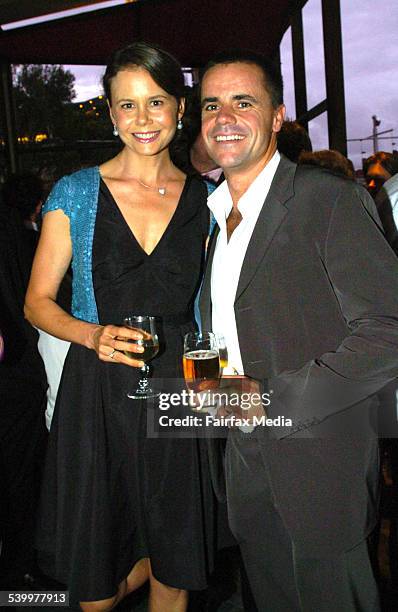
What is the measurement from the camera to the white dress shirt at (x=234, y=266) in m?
1.68

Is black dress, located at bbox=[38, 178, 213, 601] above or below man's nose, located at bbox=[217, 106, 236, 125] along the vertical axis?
below

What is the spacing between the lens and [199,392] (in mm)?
1609

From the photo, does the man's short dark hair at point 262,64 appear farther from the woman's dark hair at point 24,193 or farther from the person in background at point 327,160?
the woman's dark hair at point 24,193

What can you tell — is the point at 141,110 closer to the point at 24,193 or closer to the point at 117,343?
the point at 117,343

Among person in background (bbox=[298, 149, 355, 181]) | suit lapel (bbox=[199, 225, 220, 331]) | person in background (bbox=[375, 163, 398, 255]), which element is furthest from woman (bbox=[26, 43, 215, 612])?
person in background (bbox=[298, 149, 355, 181])

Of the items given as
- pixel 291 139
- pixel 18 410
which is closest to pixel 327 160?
pixel 291 139

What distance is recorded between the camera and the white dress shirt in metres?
1.68

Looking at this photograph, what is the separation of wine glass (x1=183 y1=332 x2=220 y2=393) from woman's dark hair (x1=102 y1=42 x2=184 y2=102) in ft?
2.81

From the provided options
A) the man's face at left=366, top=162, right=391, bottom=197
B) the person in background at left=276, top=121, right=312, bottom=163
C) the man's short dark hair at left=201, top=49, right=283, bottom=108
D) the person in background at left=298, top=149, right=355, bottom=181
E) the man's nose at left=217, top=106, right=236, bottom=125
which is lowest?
the man's nose at left=217, top=106, right=236, bottom=125

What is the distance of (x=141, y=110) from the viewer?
1935 mm

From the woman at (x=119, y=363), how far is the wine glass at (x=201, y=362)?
1.13ft

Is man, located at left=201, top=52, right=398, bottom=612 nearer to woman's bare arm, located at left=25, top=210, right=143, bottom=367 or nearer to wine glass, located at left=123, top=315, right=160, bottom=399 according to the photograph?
wine glass, located at left=123, top=315, right=160, bottom=399

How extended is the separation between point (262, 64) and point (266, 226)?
0.53 metres

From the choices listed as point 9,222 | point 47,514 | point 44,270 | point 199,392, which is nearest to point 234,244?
point 199,392
